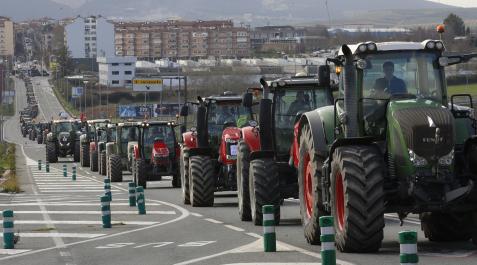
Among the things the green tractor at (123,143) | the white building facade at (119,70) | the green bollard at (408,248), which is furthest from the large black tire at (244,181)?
the white building facade at (119,70)

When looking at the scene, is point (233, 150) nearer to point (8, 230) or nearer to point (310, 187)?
point (8, 230)

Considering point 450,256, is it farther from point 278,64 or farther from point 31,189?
point 278,64

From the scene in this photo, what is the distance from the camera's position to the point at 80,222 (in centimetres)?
2631

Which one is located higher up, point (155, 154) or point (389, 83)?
point (389, 83)

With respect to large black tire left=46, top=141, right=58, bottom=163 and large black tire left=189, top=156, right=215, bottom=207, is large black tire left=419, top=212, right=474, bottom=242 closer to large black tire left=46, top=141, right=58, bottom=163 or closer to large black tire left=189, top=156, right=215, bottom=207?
large black tire left=189, top=156, right=215, bottom=207

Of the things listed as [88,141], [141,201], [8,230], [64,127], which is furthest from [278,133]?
[64,127]

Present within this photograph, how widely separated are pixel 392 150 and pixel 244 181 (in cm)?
714

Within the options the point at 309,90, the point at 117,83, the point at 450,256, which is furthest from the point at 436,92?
the point at 117,83

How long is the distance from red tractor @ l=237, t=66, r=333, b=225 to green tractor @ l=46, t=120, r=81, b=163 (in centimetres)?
4631

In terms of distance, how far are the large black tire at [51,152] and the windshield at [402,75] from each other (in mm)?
52704

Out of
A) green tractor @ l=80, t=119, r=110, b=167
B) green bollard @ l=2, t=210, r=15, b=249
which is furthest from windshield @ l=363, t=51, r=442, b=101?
green tractor @ l=80, t=119, r=110, b=167

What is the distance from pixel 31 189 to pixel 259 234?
75.7 feet

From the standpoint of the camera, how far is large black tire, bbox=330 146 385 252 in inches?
642

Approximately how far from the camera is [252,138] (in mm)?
24500
